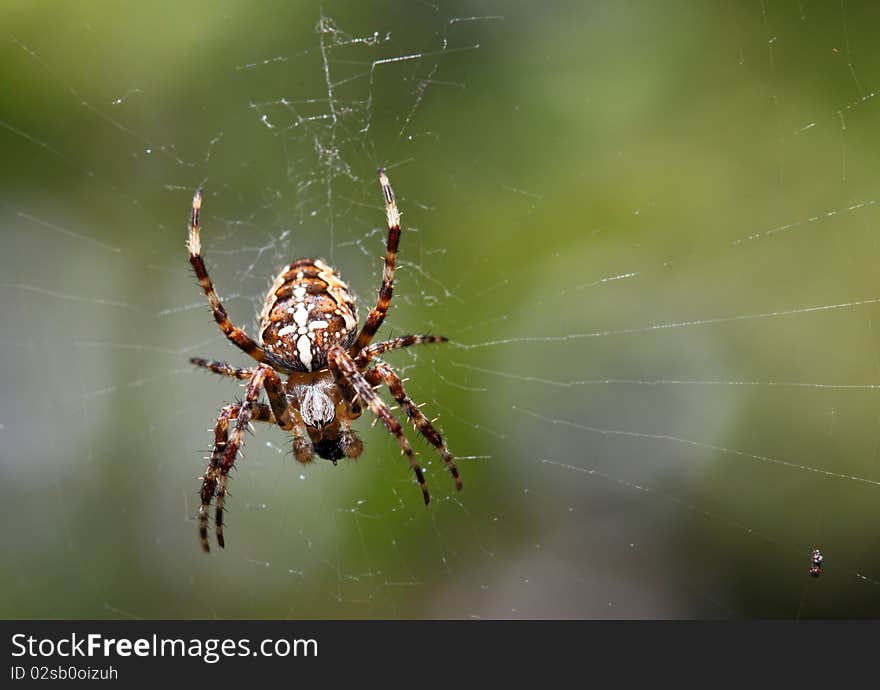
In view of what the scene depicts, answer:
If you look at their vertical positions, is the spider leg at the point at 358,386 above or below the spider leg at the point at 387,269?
below

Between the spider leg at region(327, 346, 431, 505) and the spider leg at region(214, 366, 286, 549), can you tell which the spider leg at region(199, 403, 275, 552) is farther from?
the spider leg at region(327, 346, 431, 505)

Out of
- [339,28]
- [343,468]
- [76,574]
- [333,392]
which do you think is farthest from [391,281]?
[76,574]

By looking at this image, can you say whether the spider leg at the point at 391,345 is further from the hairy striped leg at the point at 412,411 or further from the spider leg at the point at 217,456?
the spider leg at the point at 217,456

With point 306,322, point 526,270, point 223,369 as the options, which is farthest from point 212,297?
point 526,270

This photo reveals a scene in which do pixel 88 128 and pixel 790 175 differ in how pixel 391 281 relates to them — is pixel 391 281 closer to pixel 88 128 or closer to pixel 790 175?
pixel 790 175

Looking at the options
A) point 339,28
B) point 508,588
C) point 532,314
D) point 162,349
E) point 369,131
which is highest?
point 339,28

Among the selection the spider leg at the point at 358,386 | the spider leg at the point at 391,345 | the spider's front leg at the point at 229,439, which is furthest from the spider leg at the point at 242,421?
the spider leg at the point at 391,345
